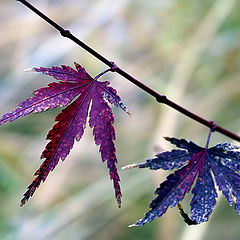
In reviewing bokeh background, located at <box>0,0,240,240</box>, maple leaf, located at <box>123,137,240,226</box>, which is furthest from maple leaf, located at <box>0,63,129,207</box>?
bokeh background, located at <box>0,0,240,240</box>

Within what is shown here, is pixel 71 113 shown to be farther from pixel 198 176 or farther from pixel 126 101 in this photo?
pixel 126 101

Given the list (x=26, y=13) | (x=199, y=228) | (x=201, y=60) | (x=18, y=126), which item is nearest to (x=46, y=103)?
(x=199, y=228)

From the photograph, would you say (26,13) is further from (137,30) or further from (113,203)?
(113,203)

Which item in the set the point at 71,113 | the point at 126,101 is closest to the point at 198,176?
the point at 71,113

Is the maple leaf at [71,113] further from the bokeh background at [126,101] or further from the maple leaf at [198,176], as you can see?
the bokeh background at [126,101]

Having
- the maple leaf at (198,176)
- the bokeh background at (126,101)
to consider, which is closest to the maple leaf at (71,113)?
the maple leaf at (198,176)

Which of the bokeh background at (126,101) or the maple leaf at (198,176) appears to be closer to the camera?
the maple leaf at (198,176)
